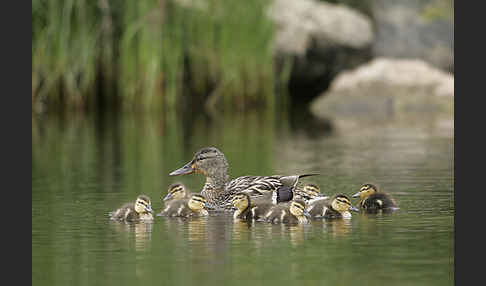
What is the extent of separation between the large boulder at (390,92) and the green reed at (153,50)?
2.28 meters

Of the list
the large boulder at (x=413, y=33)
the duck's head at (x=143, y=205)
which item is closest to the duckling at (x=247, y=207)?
the duck's head at (x=143, y=205)

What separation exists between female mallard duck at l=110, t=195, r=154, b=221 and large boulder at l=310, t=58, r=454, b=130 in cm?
1466

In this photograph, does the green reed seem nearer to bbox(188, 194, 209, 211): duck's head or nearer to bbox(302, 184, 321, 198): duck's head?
bbox(302, 184, 321, 198): duck's head

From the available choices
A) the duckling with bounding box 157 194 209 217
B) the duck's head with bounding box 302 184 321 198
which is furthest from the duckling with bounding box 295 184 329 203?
the duckling with bounding box 157 194 209 217

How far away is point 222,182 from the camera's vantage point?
8.67 meters

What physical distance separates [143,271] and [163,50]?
14.8 meters

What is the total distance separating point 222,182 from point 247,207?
1140 mm

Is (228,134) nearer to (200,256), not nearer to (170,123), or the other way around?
(170,123)

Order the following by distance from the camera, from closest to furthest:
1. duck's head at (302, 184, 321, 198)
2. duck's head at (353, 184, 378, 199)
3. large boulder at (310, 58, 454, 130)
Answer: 1. duck's head at (353, 184, 378, 199)
2. duck's head at (302, 184, 321, 198)
3. large boulder at (310, 58, 454, 130)

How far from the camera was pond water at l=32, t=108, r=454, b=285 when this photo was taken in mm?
5559

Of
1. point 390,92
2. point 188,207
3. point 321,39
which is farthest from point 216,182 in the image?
point 321,39

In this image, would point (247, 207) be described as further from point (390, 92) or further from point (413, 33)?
point (413, 33)

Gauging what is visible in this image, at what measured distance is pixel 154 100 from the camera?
20.3 metres

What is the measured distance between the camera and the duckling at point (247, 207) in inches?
295
